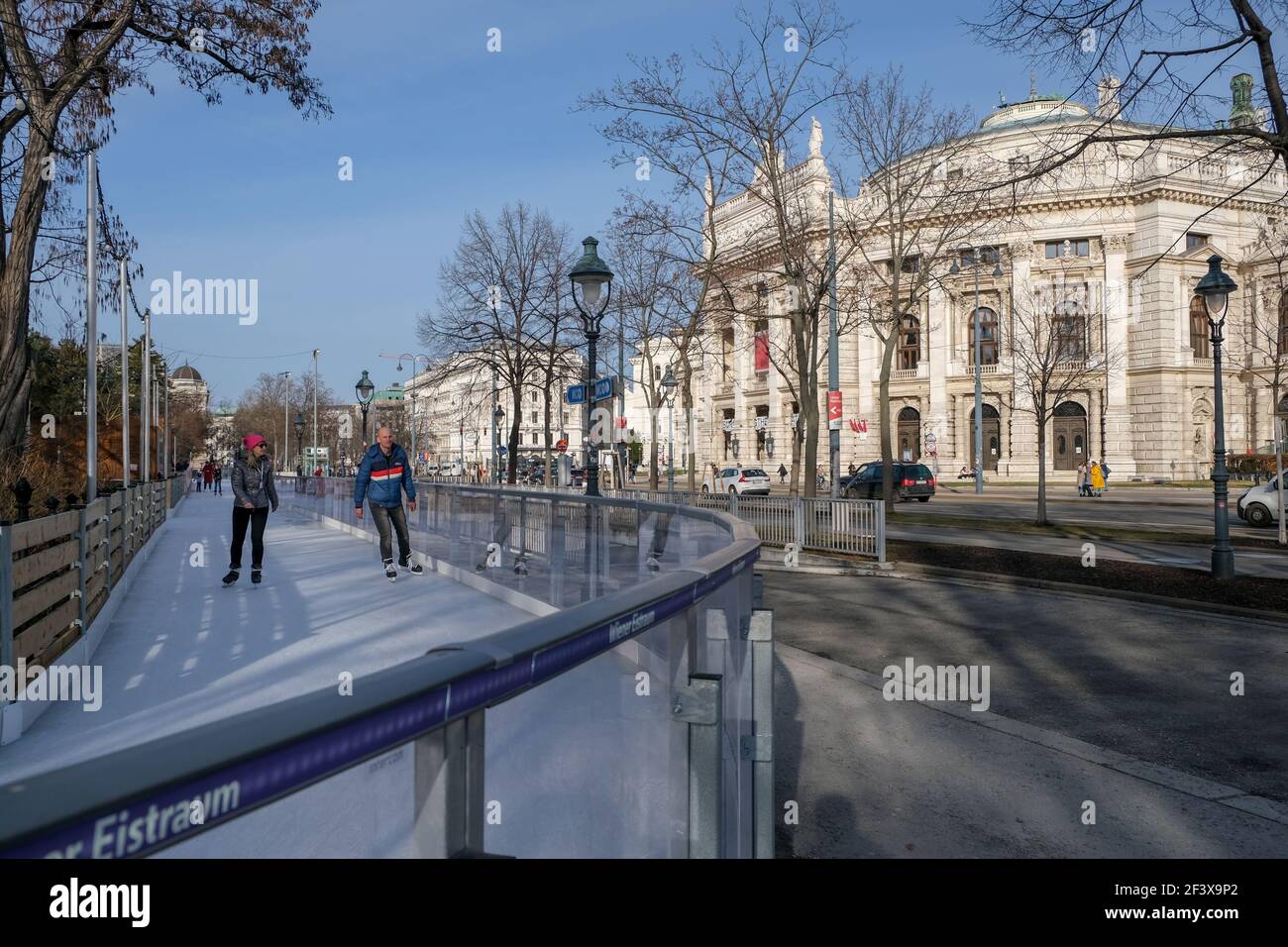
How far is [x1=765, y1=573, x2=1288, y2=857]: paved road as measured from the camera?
195 inches

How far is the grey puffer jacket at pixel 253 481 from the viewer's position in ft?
44.5

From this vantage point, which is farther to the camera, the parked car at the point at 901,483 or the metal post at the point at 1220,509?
the parked car at the point at 901,483

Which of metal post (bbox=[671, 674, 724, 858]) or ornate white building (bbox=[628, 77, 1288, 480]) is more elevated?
ornate white building (bbox=[628, 77, 1288, 480])

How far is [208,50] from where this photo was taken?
16953 mm

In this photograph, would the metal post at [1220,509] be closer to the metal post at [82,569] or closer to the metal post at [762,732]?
the metal post at [762,732]

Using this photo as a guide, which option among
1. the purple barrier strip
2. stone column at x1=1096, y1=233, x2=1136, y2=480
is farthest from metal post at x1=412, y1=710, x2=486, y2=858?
stone column at x1=1096, y1=233, x2=1136, y2=480

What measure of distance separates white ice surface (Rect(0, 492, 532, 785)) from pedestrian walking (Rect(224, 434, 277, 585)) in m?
0.47

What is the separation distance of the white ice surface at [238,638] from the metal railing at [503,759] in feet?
5.91

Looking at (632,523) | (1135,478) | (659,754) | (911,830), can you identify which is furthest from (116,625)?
(1135,478)

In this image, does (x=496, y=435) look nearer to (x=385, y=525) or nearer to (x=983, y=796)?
(x=385, y=525)

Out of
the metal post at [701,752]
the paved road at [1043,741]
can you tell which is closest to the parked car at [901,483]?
the paved road at [1043,741]

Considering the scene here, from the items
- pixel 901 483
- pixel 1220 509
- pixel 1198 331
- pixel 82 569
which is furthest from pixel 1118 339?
pixel 82 569

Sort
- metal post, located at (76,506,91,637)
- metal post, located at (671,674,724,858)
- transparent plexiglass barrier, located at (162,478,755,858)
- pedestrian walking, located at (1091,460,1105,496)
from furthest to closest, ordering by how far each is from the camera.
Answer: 1. pedestrian walking, located at (1091,460,1105,496)
2. metal post, located at (76,506,91,637)
3. metal post, located at (671,674,724,858)
4. transparent plexiglass barrier, located at (162,478,755,858)

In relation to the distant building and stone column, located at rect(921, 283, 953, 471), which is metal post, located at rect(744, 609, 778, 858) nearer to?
stone column, located at rect(921, 283, 953, 471)
